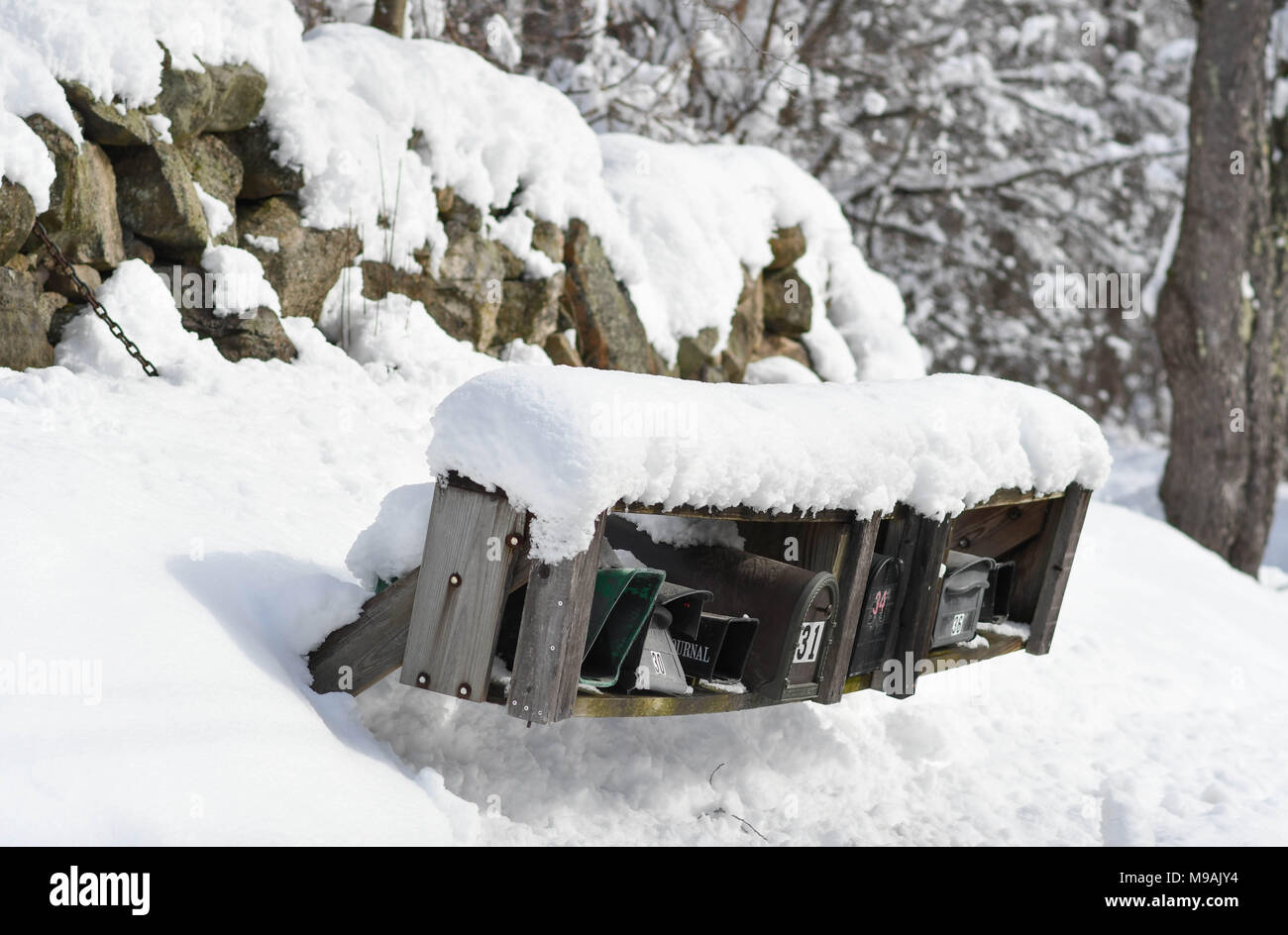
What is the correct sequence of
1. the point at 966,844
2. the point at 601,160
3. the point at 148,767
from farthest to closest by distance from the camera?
the point at 601,160 → the point at 966,844 → the point at 148,767

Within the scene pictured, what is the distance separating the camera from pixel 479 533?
2.72 metres

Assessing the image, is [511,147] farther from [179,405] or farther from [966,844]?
[966,844]

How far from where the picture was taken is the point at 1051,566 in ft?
14.5

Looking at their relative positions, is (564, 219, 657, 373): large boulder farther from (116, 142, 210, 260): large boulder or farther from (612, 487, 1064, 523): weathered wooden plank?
(612, 487, 1064, 523): weathered wooden plank

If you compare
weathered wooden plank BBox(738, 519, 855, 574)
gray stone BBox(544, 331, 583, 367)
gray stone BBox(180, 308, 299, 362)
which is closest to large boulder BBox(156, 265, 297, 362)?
gray stone BBox(180, 308, 299, 362)

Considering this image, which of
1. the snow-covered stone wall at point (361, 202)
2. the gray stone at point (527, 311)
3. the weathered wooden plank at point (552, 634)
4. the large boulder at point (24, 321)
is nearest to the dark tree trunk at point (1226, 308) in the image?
the snow-covered stone wall at point (361, 202)

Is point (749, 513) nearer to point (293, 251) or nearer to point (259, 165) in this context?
point (293, 251)

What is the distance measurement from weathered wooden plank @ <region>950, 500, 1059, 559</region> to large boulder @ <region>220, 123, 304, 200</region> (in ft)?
10.9

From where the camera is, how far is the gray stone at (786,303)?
8.26 meters

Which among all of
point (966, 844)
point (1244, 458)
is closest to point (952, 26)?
point (1244, 458)

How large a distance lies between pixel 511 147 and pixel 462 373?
1.41 meters

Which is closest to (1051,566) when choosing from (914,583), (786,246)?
(914,583)

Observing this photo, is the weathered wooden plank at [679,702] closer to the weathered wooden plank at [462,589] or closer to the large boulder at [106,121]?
the weathered wooden plank at [462,589]

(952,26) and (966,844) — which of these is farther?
(952,26)
